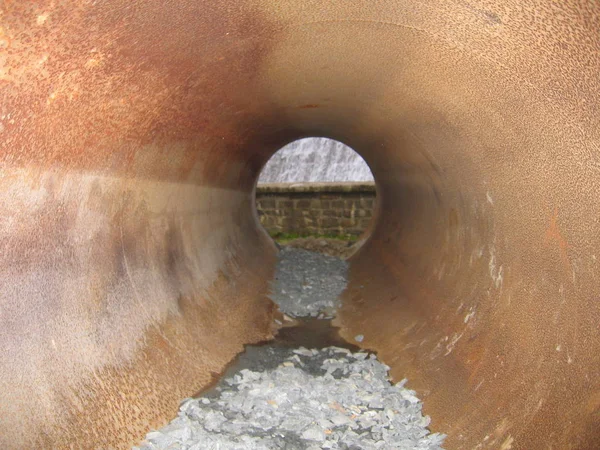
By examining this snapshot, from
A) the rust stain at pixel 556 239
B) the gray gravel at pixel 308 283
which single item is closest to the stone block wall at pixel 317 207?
the gray gravel at pixel 308 283

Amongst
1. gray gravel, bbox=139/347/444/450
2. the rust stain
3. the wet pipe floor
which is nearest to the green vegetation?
the wet pipe floor

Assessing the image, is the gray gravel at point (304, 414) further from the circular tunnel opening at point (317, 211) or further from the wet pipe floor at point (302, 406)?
the circular tunnel opening at point (317, 211)

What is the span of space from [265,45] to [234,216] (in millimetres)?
4707

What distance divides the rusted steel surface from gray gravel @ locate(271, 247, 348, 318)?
1.52 metres

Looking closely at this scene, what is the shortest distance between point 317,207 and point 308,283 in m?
4.57

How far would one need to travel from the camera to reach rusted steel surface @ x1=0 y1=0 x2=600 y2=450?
252 centimetres

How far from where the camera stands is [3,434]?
8.14 feet

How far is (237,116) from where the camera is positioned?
17.7ft

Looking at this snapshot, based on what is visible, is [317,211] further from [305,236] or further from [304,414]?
[304,414]

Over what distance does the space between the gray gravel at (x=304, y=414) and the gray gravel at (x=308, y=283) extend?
2011 mm

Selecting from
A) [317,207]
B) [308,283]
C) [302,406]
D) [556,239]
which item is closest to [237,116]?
[302,406]

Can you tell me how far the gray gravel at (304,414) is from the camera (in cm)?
335

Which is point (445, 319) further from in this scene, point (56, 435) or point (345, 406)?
point (56, 435)

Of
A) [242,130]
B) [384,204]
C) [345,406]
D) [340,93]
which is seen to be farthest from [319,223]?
[345,406]
